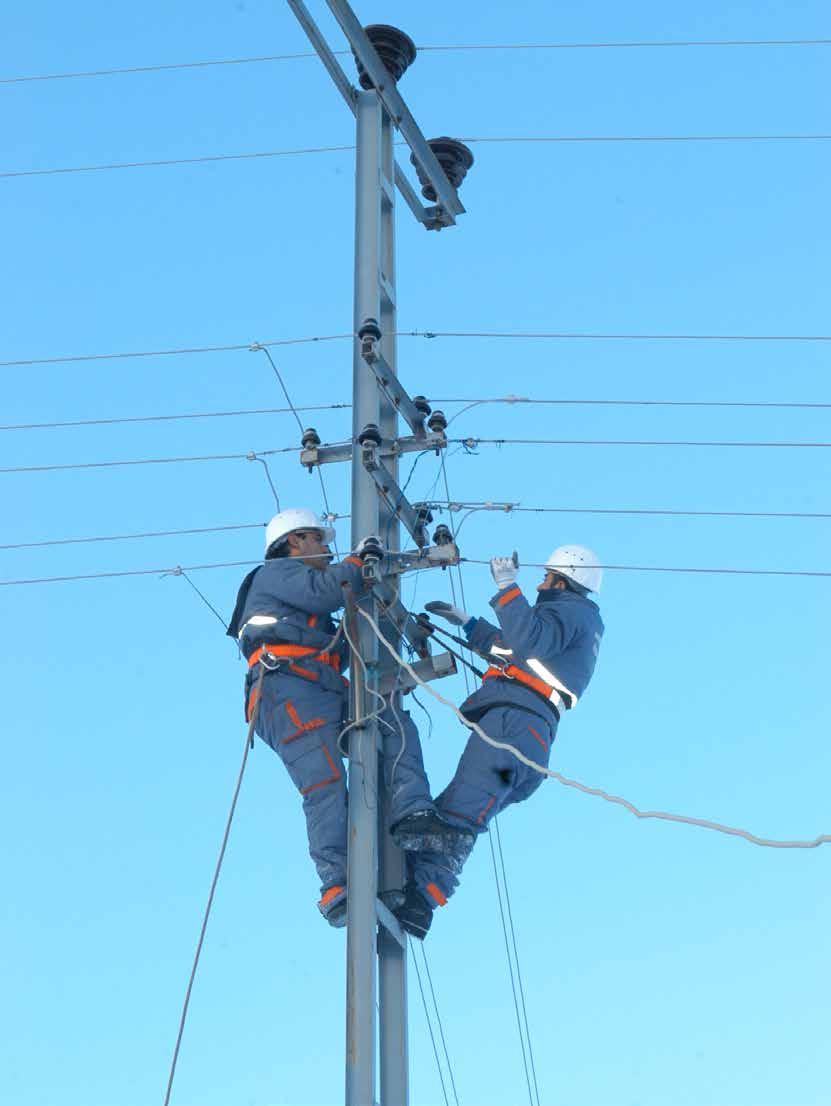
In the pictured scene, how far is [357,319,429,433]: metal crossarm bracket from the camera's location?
8492 millimetres

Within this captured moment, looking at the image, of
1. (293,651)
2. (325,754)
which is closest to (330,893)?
(325,754)

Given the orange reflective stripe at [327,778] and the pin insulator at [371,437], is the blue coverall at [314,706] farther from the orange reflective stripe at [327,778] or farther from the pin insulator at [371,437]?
the pin insulator at [371,437]

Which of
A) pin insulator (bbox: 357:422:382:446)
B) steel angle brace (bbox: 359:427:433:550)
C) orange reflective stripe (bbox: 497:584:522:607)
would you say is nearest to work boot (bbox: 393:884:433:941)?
orange reflective stripe (bbox: 497:584:522:607)

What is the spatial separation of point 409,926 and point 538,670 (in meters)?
1.46

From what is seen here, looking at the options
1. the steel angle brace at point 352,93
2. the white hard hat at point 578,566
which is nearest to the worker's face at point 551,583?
the white hard hat at point 578,566

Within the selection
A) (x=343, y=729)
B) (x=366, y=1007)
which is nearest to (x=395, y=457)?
(x=343, y=729)

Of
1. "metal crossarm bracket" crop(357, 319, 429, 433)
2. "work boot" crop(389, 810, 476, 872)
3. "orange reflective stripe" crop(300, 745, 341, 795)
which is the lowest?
"work boot" crop(389, 810, 476, 872)

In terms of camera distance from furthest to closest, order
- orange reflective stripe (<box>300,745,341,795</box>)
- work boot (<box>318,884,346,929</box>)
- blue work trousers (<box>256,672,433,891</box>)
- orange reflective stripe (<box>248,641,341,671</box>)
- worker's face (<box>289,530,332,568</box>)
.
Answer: worker's face (<box>289,530,332,568</box>) < orange reflective stripe (<box>248,641,341,671</box>) < orange reflective stripe (<box>300,745,341,795</box>) < blue work trousers (<box>256,672,433,891</box>) < work boot (<box>318,884,346,929</box>)

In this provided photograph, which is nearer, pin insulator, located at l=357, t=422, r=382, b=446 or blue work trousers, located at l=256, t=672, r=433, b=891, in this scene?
blue work trousers, located at l=256, t=672, r=433, b=891

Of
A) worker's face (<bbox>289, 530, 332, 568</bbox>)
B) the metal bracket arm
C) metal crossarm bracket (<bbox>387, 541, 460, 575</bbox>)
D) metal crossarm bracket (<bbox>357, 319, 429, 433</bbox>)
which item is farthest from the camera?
the metal bracket arm

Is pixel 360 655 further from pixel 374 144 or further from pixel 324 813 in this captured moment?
pixel 374 144

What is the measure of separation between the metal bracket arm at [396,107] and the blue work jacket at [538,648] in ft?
8.61

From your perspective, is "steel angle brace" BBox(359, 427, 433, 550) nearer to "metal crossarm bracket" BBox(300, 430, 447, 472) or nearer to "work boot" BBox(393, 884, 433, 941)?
"metal crossarm bracket" BBox(300, 430, 447, 472)

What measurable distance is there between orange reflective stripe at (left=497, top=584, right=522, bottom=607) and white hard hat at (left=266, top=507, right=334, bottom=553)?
113 cm
